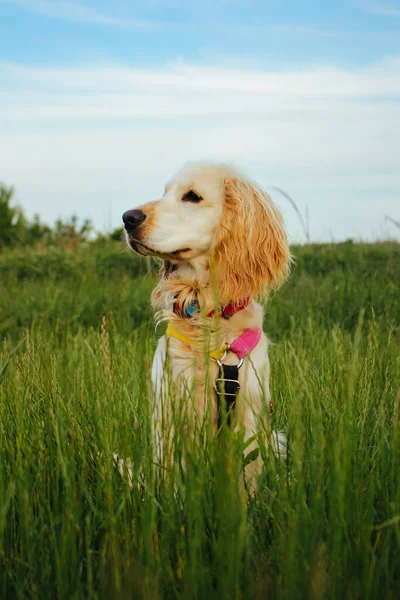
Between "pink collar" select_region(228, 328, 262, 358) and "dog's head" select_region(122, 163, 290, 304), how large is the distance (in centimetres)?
23

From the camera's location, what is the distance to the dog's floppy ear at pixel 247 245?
3.26 metres

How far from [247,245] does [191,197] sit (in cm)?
38

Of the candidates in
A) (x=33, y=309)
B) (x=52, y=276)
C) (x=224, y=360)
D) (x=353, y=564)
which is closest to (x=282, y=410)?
(x=224, y=360)

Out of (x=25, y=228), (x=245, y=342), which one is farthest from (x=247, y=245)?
(x=25, y=228)

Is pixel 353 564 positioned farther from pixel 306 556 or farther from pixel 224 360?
pixel 224 360

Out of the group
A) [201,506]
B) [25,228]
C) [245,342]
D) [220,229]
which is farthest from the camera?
[25,228]

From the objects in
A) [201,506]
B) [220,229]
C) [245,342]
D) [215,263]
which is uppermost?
[220,229]

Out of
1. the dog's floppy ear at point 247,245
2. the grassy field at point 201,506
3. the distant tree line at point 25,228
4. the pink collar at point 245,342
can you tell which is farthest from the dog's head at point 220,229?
the distant tree line at point 25,228

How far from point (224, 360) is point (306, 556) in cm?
143

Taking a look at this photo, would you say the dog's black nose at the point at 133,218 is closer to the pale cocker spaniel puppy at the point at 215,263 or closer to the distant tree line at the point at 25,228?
the pale cocker spaniel puppy at the point at 215,263

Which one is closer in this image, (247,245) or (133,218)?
(133,218)

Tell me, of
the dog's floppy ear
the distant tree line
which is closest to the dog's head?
the dog's floppy ear

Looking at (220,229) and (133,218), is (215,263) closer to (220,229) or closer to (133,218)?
(220,229)

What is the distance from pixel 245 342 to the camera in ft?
9.71
